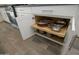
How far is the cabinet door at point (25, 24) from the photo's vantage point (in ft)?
4.53

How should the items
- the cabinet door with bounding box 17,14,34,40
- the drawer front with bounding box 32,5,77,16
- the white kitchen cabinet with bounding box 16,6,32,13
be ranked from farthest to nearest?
1. the cabinet door with bounding box 17,14,34,40
2. the white kitchen cabinet with bounding box 16,6,32,13
3. the drawer front with bounding box 32,5,77,16

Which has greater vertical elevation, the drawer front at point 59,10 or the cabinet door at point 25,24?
the drawer front at point 59,10

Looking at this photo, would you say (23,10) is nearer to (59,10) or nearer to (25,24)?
(25,24)

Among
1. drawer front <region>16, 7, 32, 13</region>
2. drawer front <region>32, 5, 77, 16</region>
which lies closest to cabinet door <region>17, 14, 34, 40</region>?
drawer front <region>16, 7, 32, 13</region>

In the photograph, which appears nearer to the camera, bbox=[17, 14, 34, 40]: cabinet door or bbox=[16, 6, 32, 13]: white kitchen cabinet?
bbox=[16, 6, 32, 13]: white kitchen cabinet

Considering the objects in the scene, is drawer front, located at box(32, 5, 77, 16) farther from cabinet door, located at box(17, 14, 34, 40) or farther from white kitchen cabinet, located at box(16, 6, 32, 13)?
cabinet door, located at box(17, 14, 34, 40)

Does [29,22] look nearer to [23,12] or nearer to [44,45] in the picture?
[23,12]

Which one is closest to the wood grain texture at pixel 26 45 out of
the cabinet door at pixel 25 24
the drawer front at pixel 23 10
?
the cabinet door at pixel 25 24

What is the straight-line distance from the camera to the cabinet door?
1382mm

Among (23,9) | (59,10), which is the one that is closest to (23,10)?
(23,9)

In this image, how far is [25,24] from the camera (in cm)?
147

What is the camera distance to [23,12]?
1340 mm

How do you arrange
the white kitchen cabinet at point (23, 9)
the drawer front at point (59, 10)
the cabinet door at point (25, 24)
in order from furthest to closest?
the cabinet door at point (25, 24) < the white kitchen cabinet at point (23, 9) < the drawer front at point (59, 10)

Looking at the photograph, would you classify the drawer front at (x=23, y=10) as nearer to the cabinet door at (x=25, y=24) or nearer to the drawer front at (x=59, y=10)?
the cabinet door at (x=25, y=24)
